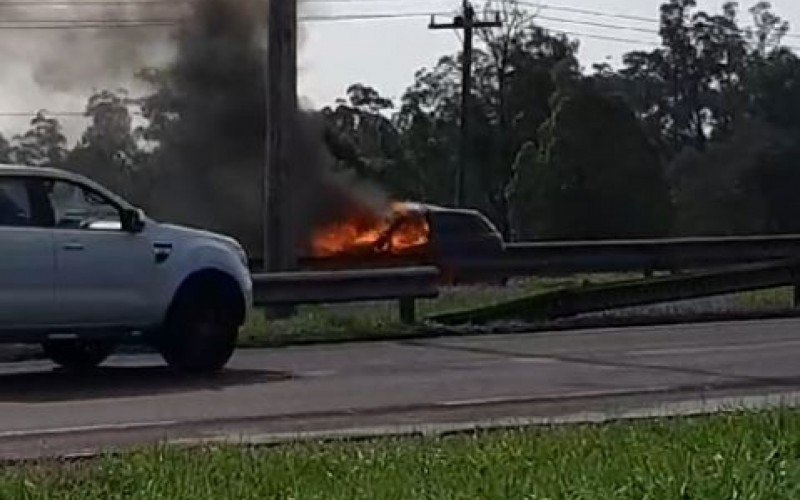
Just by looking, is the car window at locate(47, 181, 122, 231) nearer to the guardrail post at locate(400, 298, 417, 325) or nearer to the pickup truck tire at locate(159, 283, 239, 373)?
the pickup truck tire at locate(159, 283, 239, 373)

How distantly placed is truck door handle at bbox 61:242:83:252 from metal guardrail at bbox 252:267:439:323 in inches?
178

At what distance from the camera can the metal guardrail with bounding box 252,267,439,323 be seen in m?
20.1

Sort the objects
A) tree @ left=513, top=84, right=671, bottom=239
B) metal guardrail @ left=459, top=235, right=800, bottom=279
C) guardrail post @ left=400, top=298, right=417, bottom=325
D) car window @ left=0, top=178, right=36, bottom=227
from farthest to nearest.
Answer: tree @ left=513, top=84, right=671, bottom=239, metal guardrail @ left=459, top=235, right=800, bottom=279, guardrail post @ left=400, top=298, right=417, bottom=325, car window @ left=0, top=178, right=36, bottom=227

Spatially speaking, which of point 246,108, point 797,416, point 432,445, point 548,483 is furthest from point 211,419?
point 246,108

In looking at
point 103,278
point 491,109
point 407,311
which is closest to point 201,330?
point 103,278

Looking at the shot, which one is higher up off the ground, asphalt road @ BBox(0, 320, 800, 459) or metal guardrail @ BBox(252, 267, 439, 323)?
metal guardrail @ BBox(252, 267, 439, 323)

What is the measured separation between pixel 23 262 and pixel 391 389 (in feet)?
9.60

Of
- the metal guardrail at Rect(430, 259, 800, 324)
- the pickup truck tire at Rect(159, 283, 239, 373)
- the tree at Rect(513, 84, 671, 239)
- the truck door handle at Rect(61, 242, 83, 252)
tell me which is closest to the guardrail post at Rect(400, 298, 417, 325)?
the metal guardrail at Rect(430, 259, 800, 324)

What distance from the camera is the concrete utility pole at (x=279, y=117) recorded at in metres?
21.2

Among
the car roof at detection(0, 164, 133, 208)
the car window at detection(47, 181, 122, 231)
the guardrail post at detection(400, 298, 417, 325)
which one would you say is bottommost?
the guardrail post at detection(400, 298, 417, 325)

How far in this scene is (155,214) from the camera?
3012 centimetres

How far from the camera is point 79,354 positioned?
16641mm

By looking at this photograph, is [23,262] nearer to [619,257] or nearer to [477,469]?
[477,469]

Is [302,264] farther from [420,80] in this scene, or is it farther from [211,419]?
[420,80]
